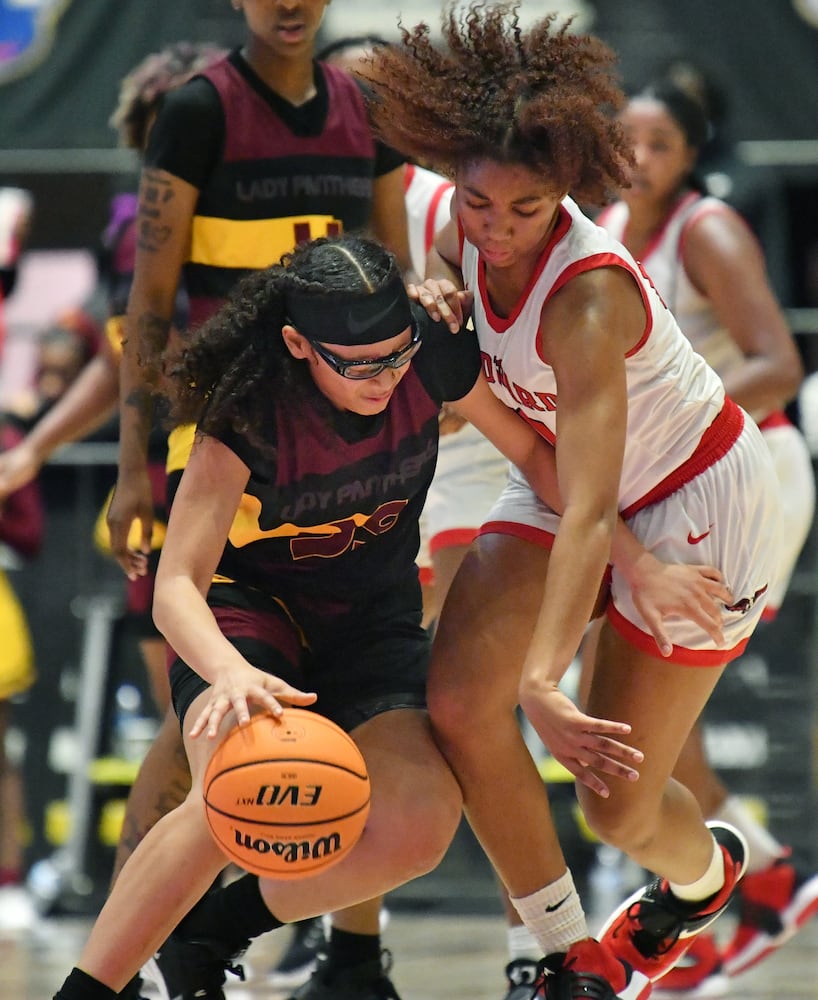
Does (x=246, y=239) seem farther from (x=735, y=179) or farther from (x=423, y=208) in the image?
(x=735, y=179)

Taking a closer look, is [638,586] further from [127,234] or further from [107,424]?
[107,424]

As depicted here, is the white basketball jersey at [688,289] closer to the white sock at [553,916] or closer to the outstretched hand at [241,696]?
the white sock at [553,916]

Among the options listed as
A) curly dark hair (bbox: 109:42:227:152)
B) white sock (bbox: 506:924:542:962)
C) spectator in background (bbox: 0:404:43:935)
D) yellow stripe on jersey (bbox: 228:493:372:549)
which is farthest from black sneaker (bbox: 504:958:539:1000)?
spectator in background (bbox: 0:404:43:935)

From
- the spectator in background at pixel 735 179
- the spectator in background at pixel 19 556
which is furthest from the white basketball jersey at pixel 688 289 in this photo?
A: the spectator in background at pixel 19 556

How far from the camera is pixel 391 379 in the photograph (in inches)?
126

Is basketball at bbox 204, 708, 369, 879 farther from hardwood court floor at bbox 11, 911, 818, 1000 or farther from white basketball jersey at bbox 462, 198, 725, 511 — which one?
hardwood court floor at bbox 11, 911, 818, 1000

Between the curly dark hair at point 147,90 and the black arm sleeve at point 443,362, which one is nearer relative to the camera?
the black arm sleeve at point 443,362

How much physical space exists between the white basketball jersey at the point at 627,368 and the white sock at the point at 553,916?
765 mm

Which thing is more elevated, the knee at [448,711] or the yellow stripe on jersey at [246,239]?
the yellow stripe on jersey at [246,239]

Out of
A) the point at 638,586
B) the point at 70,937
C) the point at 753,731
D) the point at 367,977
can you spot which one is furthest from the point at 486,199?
the point at 753,731

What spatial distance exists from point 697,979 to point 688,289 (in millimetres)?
1847

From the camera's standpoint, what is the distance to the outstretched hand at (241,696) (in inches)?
113

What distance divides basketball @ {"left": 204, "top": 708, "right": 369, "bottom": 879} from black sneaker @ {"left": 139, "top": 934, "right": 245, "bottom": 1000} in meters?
0.56

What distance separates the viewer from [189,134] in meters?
3.74
